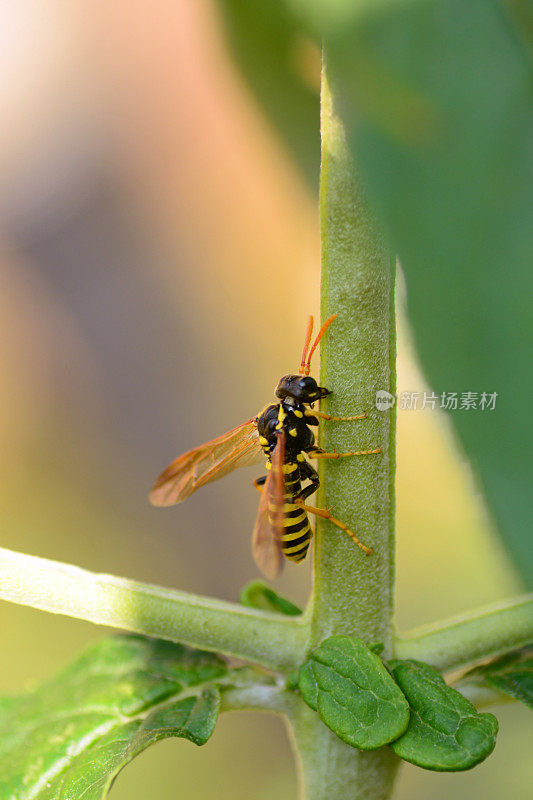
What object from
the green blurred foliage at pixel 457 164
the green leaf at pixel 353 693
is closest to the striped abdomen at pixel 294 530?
the green leaf at pixel 353 693

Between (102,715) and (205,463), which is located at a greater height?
(205,463)

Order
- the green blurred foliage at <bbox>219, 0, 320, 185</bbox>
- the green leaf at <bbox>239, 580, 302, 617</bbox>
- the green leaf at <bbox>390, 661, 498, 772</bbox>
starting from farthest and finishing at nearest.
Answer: the green leaf at <bbox>239, 580, 302, 617</bbox>, the green blurred foliage at <bbox>219, 0, 320, 185</bbox>, the green leaf at <bbox>390, 661, 498, 772</bbox>

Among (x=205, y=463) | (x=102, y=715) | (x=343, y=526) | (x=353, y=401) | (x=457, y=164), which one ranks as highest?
(x=457, y=164)

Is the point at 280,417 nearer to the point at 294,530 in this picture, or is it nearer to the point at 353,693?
the point at 294,530

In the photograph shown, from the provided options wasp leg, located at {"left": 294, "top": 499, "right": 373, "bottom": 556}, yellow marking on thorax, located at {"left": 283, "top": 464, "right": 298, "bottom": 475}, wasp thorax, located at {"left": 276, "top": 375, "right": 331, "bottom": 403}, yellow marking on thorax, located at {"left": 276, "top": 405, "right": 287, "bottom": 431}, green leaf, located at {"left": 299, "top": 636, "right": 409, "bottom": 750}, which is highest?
wasp thorax, located at {"left": 276, "top": 375, "right": 331, "bottom": 403}

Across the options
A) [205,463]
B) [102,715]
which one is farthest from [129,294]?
[102,715]

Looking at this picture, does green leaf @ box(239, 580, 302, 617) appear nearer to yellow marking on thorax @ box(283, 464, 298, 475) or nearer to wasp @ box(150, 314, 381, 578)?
wasp @ box(150, 314, 381, 578)

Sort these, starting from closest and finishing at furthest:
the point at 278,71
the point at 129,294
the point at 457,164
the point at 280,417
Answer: the point at 457,164 < the point at 278,71 < the point at 280,417 < the point at 129,294

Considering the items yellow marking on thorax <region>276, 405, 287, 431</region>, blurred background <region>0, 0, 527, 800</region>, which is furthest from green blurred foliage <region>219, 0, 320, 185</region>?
blurred background <region>0, 0, 527, 800</region>
